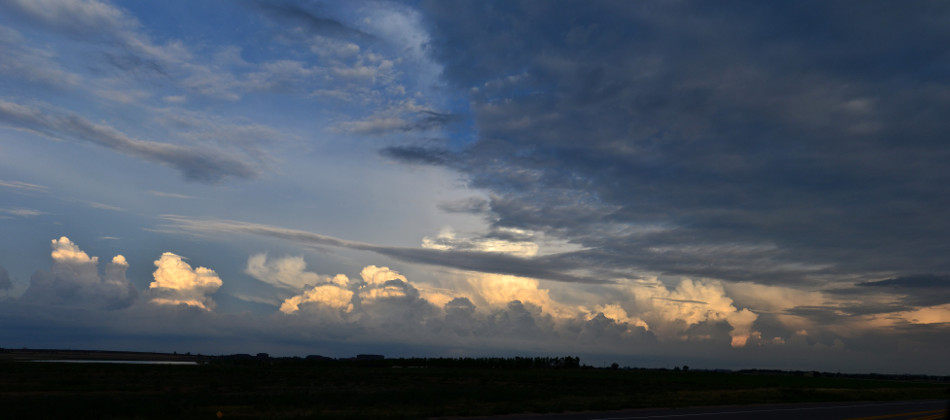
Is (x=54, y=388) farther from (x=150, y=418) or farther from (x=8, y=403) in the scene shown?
(x=150, y=418)

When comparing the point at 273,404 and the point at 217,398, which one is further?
the point at 217,398

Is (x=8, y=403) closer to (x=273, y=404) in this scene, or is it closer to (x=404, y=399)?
(x=273, y=404)

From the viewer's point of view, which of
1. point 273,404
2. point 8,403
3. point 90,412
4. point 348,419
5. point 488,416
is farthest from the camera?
point 273,404

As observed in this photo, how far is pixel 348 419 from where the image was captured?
29.5m

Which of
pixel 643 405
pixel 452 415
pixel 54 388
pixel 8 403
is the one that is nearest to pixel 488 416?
pixel 452 415


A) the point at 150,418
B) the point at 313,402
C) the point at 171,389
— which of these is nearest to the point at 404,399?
the point at 313,402

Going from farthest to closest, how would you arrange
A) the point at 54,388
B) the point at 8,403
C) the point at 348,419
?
the point at 54,388
the point at 8,403
the point at 348,419

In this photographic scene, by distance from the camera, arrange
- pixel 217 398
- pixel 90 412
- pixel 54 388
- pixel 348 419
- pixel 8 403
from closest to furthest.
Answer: pixel 348 419, pixel 90 412, pixel 8 403, pixel 217 398, pixel 54 388

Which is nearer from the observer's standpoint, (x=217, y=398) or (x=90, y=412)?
(x=90, y=412)

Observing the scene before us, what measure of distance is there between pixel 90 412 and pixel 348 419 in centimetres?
1621

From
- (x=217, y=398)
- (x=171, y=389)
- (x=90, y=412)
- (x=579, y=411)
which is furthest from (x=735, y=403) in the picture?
(x=171, y=389)

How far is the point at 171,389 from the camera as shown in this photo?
2314 inches

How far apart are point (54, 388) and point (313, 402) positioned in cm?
3137

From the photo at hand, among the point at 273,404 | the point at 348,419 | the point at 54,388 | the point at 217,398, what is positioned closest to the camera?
the point at 348,419
